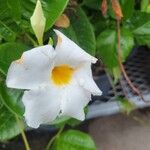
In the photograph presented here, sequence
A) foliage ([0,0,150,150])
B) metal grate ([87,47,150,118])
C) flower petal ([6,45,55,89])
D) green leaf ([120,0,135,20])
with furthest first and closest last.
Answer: metal grate ([87,47,150,118]), green leaf ([120,0,135,20]), foliage ([0,0,150,150]), flower petal ([6,45,55,89])

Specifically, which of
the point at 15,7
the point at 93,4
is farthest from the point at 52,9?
the point at 93,4

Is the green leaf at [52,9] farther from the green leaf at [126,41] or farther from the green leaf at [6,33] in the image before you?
the green leaf at [126,41]

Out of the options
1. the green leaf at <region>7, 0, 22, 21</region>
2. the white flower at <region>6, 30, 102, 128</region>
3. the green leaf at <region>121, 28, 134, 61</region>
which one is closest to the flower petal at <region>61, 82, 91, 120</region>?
the white flower at <region>6, 30, 102, 128</region>

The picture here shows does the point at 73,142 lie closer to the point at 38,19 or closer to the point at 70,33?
the point at 70,33

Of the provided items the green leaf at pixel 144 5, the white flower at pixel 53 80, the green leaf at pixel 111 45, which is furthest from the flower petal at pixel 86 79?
the green leaf at pixel 144 5

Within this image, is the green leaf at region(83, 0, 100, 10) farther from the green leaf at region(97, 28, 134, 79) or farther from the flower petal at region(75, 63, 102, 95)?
the flower petal at region(75, 63, 102, 95)

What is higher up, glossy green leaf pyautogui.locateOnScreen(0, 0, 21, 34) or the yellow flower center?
glossy green leaf pyautogui.locateOnScreen(0, 0, 21, 34)

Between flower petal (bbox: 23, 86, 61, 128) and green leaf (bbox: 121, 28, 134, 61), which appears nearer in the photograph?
flower petal (bbox: 23, 86, 61, 128)

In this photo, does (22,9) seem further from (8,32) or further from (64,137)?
(64,137)
